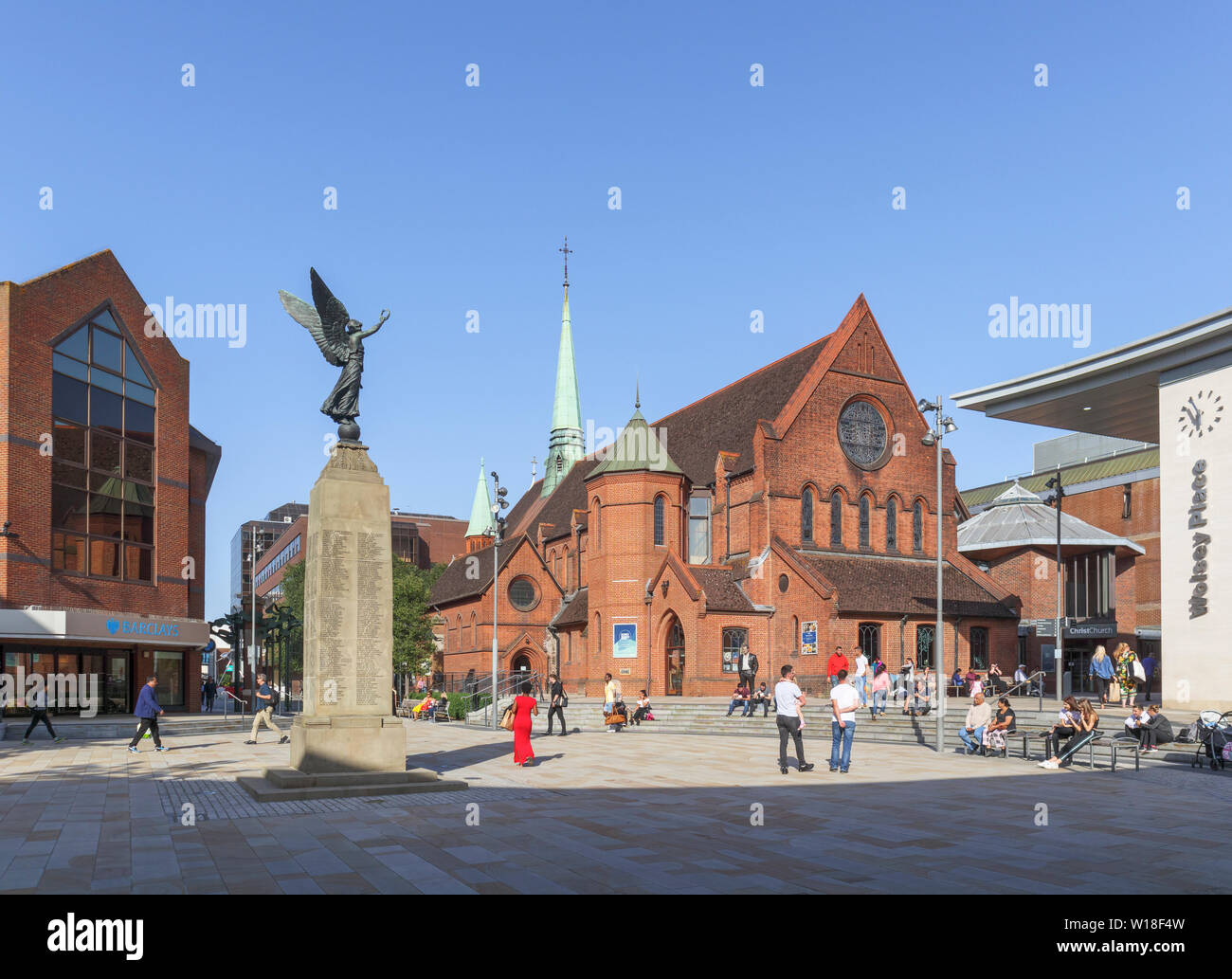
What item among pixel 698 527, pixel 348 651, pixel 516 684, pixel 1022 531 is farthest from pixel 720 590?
pixel 348 651

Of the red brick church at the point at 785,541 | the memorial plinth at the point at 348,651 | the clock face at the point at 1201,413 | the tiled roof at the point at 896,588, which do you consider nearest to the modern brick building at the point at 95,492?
the red brick church at the point at 785,541

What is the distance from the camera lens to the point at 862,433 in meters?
46.7

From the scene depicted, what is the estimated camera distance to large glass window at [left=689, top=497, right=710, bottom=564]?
48.1m

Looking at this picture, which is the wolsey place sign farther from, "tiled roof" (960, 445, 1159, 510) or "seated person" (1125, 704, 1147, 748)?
"tiled roof" (960, 445, 1159, 510)

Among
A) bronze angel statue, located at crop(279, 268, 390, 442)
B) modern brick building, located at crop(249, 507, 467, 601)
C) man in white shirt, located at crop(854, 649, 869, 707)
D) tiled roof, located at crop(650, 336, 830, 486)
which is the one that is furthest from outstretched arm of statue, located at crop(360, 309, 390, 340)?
modern brick building, located at crop(249, 507, 467, 601)

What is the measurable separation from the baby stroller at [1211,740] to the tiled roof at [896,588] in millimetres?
20401

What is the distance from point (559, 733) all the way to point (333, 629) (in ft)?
48.3

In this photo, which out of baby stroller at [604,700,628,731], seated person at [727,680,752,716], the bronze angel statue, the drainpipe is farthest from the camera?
the drainpipe

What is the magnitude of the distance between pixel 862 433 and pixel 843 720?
30.1 m

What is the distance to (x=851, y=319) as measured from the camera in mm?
46875

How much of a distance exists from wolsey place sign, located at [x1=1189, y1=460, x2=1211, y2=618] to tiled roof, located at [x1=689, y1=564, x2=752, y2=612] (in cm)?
1938

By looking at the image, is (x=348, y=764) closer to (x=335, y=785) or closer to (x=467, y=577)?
(x=335, y=785)

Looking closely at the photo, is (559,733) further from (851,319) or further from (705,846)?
(851,319)
